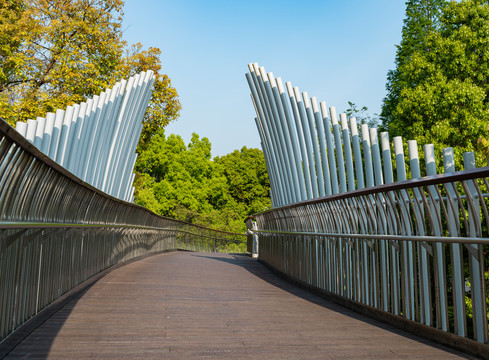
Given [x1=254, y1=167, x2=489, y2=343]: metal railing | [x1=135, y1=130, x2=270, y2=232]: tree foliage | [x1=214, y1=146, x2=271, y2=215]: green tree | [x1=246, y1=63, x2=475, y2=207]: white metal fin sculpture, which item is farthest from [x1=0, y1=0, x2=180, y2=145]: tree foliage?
[x1=214, y1=146, x2=271, y2=215]: green tree

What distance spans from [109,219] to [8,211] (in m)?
6.39

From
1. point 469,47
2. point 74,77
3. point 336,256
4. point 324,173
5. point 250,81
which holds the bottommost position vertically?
point 336,256

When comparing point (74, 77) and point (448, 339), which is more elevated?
point (74, 77)

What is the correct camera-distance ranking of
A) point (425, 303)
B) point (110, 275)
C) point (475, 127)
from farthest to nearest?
1. point (475, 127)
2. point (110, 275)
3. point (425, 303)

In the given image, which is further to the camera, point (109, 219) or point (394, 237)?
point (109, 219)

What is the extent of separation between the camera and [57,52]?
23.9 m

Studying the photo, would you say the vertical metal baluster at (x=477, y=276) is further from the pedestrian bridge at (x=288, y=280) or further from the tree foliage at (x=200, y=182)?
the tree foliage at (x=200, y=182)

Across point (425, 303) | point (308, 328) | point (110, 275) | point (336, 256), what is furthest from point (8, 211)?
point (110, 275)

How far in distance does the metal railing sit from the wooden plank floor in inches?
14.1

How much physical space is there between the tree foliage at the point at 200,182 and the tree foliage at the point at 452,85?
2642 centimetres

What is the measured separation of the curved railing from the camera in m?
4.41

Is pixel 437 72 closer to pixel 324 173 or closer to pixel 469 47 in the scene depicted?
pixel 469 47

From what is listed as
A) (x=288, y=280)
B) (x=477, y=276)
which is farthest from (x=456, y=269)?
(x=288, y=280)

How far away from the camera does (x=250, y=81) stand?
1587 cm
